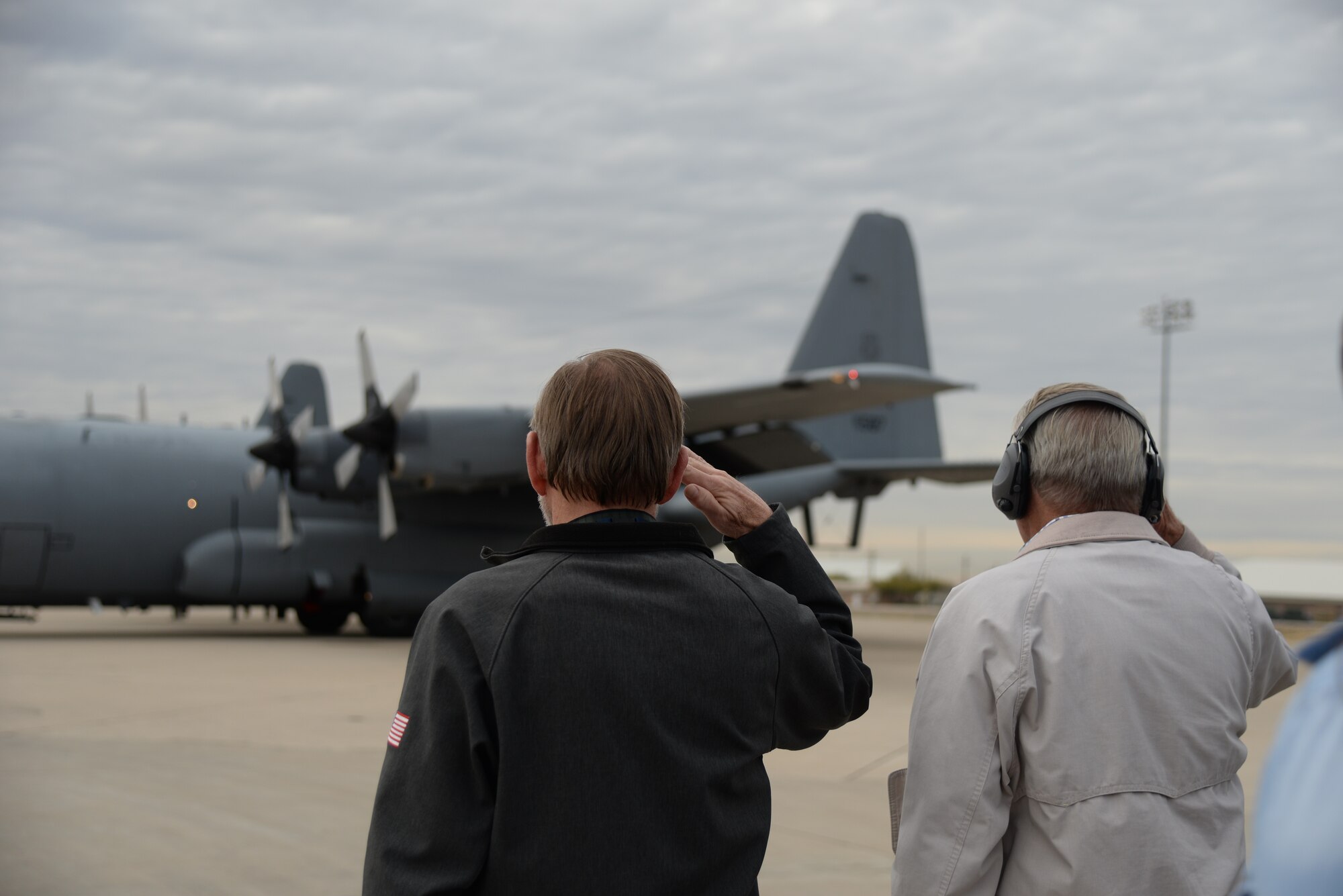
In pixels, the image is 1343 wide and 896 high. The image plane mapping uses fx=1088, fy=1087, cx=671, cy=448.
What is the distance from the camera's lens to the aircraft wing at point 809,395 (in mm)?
13945

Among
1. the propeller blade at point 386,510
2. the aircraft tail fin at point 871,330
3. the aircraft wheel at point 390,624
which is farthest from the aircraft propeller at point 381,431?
the aircraft tail fin at point 871,330

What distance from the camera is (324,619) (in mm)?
18000

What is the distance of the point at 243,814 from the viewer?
5.23m

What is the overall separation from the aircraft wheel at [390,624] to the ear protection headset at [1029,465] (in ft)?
52.0

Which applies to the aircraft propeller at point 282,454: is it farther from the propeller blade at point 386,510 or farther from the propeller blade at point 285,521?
the propeller blade at point 386,510

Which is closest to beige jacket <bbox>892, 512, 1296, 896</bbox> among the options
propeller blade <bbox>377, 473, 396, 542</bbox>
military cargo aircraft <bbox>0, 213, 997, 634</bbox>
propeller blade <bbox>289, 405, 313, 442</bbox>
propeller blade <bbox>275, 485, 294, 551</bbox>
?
military cargo aircraft <bbox>0, 213, 997, 634</bbox>

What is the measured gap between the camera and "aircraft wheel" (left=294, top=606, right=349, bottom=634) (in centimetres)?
1795

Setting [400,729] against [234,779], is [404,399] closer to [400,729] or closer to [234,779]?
[234,779]

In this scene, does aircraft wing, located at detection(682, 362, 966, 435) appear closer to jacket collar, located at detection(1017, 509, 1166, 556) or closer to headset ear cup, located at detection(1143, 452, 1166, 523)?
Result: headset ear cup, located at detection(1143, 452, 1166, 523)

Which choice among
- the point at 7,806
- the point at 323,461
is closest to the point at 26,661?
the point at 323,461

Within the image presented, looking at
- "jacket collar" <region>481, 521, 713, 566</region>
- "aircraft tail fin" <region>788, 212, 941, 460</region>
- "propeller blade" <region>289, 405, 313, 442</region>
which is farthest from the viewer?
"aircraft tail fin" <region>788, 212, 941, 460</region>

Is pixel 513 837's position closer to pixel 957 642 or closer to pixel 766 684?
pixel 766 684

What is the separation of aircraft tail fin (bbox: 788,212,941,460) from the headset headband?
665 inches

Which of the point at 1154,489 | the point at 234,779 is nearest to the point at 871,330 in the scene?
the point at 234,779
